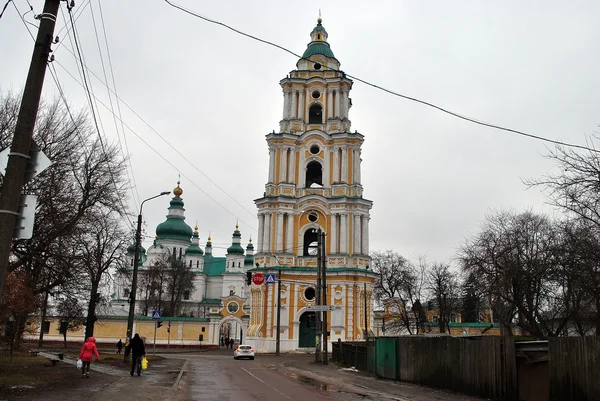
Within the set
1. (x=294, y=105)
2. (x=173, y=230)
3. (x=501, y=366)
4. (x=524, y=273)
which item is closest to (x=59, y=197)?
(x=501, y=366)

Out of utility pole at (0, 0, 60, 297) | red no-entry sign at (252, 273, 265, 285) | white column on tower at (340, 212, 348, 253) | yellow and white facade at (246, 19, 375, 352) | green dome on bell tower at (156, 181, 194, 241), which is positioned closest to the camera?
utility pole at (0, 0, 60, 297)

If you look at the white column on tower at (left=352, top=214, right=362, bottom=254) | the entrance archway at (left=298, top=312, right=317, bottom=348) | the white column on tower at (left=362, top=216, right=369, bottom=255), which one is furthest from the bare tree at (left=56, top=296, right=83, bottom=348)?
the white column on tower at (left=362, top=216, right=369, bottom=255)

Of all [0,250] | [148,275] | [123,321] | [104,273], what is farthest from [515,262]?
[148,275]

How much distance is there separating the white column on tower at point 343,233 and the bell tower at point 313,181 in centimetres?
8

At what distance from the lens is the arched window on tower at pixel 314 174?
169ft

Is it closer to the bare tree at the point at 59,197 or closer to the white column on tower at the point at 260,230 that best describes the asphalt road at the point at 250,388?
the bare tree at the point at 59,197

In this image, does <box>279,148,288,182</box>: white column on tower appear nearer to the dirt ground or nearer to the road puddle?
the dirt ground

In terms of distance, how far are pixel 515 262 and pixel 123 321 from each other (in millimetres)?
36349

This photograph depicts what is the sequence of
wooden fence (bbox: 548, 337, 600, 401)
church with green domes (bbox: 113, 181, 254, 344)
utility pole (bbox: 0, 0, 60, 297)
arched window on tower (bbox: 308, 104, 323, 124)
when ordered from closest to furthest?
1. utility pole (bbox: 0, 0, 60, 297)
2. wooden fence (bbox: 548, 337, 600, 401)
3. arched window on tower (bbox: 308, 104, 323, 124)
4. church with green domes (bbox: 113, 181, 254, 344)

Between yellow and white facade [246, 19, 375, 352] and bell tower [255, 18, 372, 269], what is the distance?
8 centimetres

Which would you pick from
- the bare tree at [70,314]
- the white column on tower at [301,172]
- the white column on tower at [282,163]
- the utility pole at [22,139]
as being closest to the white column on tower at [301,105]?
the white column on tower at [301,172]

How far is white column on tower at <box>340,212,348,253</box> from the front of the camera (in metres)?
47.0

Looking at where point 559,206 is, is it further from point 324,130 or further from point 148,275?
point 148,275

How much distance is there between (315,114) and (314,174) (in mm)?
5619
